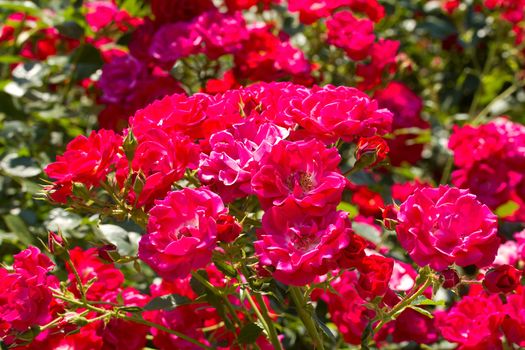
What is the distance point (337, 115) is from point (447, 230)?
0.26 m

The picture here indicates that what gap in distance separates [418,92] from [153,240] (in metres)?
2.16

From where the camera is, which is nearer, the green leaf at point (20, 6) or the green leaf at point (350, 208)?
the green leaf at point (350, 208)

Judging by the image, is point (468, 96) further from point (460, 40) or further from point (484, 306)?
point (484, 306)

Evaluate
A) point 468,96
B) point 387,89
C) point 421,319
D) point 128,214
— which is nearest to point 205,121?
point 128,214

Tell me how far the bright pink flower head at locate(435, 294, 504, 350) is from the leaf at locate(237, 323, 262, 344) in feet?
1.20

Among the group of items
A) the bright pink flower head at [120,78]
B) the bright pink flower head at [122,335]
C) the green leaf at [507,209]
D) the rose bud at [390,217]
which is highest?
the rose bud at [390,217]

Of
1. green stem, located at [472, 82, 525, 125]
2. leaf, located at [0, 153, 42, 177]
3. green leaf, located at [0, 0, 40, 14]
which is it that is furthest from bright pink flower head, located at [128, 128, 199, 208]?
green stem, located at [472, 82, 525, 125]

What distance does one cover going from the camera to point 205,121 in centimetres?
128

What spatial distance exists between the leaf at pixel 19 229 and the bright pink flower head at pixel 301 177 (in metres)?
0.77

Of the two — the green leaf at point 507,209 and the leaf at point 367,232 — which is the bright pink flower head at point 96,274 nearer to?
the leaf at point 367,232

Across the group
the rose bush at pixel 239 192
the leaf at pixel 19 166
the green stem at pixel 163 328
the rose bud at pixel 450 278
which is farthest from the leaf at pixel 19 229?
the rose bud at pixel 450 278

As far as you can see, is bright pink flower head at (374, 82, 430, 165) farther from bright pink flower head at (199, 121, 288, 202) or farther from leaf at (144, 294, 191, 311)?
bright pink flower head at (199, 121, 288, 202)

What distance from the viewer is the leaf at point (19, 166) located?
6.01 ft

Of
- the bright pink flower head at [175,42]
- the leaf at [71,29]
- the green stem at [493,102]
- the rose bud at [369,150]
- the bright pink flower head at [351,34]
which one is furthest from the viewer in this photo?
the green stem at [493,102]
